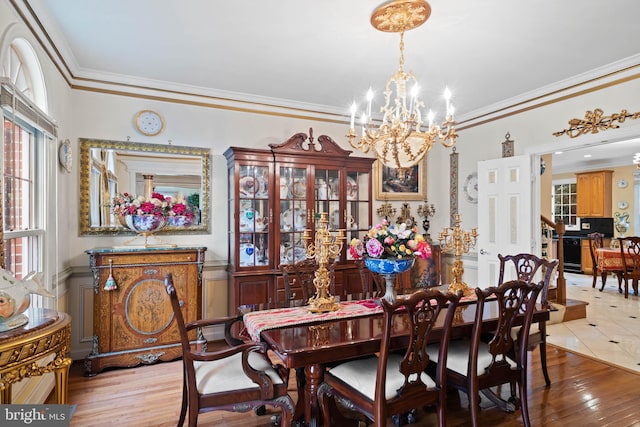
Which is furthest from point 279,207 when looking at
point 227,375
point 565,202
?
point 565,202

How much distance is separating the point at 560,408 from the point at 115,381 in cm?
337

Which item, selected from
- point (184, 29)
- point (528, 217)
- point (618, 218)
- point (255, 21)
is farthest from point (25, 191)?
point (618, 218)

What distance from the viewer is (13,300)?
1.53 metres

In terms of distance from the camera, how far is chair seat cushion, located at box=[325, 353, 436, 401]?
74.2 inches

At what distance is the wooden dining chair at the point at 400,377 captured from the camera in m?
1.74

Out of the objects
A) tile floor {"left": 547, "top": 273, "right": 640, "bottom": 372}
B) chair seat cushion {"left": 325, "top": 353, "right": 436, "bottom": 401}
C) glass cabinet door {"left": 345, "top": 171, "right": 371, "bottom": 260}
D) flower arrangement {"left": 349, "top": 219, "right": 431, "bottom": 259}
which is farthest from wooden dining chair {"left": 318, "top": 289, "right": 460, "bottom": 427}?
tile floor {"left": 547, "top": 273, "right": 640, "bottom": 372}

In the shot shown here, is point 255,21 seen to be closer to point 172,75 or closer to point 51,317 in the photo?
point 172,75

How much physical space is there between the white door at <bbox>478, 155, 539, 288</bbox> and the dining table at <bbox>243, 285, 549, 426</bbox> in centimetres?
177

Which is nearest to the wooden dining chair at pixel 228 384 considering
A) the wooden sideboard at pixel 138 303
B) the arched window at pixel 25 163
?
the arched window at pixel 25 163

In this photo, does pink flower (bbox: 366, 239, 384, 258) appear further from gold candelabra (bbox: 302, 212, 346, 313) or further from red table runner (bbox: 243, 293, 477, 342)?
red table runner (bbox: 243, 293, 477, 342)

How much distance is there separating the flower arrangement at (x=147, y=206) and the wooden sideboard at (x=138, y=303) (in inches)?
14.7

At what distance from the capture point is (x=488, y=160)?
456 cm

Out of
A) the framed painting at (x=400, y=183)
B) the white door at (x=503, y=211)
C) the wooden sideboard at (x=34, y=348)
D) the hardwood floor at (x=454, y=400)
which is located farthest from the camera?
the framed painting at (x=400, y=183)

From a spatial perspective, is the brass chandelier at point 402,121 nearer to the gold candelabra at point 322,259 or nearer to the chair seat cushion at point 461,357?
the gold candelabra at point 322,259
